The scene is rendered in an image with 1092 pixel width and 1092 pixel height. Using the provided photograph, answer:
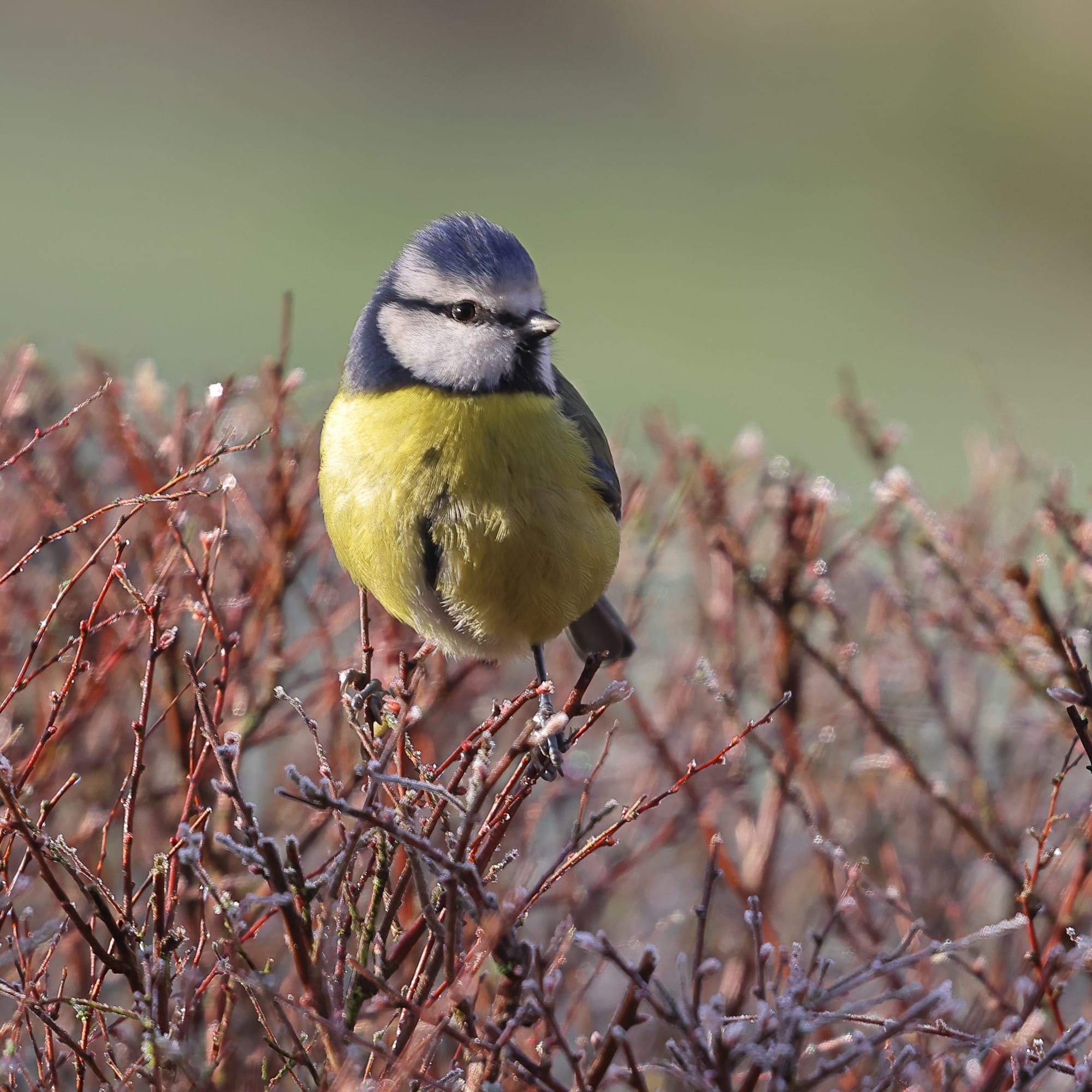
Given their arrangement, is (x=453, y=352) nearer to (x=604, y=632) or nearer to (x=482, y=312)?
(x=482, y=312)

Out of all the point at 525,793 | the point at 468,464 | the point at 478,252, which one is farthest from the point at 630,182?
the point at 525,793

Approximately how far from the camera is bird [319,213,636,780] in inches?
101

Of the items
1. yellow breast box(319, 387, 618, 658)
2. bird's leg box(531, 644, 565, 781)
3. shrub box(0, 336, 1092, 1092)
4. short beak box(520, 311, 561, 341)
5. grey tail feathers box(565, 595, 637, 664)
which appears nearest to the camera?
shrub box(0, 336, 1092, 1092)

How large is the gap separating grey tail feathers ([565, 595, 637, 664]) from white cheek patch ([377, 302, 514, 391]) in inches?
30.4

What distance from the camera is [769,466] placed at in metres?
3.25

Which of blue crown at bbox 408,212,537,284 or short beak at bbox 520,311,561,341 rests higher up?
blue crown at bbox 408,212,537,284

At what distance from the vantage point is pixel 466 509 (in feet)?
8.38

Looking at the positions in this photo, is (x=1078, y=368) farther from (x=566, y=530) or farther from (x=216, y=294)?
(x=566, y=530)

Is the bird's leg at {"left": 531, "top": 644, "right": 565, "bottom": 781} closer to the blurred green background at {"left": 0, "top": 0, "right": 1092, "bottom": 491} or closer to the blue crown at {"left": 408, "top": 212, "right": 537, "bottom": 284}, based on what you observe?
the blue crown at {"left": 408, "top": 212, "right": 537, "bottom": 284}

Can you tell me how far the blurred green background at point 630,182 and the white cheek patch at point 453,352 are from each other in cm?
926

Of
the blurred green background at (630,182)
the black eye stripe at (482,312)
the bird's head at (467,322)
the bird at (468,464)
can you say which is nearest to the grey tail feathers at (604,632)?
the bird at (468,464)

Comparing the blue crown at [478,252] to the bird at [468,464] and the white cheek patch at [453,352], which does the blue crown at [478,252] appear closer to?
the bird at [468,464]

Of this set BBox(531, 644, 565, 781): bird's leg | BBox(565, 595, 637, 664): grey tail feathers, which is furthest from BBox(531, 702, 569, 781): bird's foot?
BBox(565, 595, 637, 664): grey tail feathers

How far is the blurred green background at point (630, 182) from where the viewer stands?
45.3 feet
